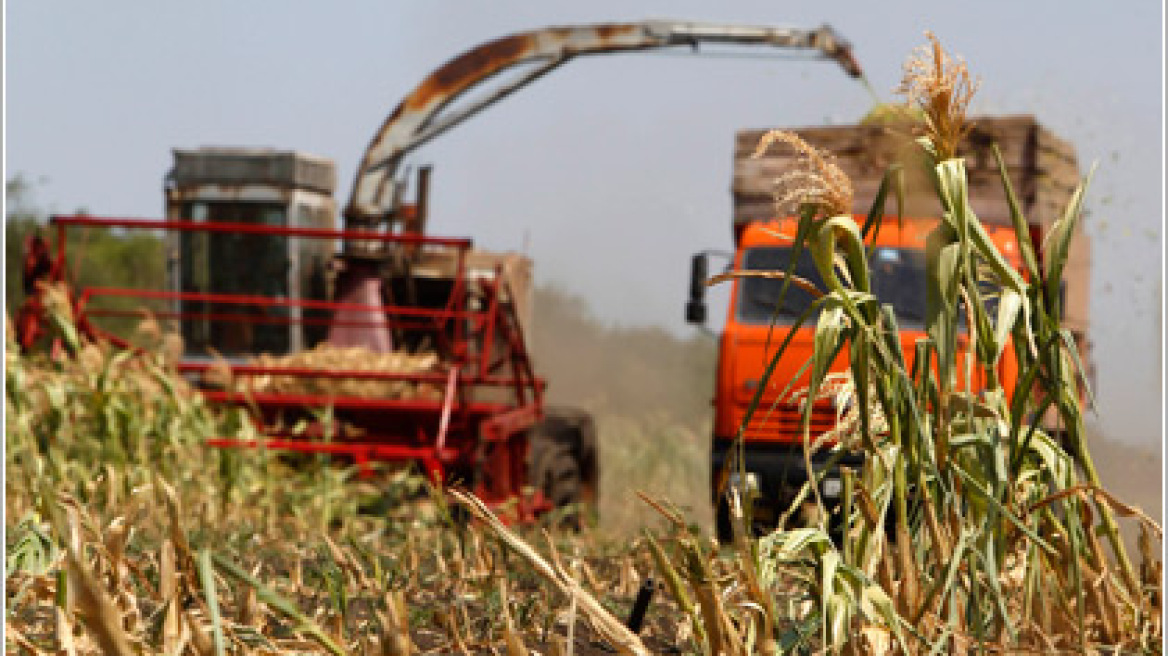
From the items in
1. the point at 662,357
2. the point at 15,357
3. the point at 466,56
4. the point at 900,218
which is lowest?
the point at 662,357

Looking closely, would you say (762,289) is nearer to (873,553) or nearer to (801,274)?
(801,274)

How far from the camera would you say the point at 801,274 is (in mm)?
10047

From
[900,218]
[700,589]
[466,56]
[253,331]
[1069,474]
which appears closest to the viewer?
[700,589]

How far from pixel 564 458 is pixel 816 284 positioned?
9.24 feet

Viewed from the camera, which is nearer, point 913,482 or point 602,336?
point 913,482

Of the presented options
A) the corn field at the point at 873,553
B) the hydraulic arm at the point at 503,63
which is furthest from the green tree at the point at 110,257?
the corn field at the point at 873,553

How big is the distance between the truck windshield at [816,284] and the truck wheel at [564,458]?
2.00 m

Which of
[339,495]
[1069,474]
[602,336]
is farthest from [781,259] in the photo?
[602,336]

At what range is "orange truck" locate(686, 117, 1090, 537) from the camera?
10188 millimetres

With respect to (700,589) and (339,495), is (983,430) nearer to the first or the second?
(700,589)

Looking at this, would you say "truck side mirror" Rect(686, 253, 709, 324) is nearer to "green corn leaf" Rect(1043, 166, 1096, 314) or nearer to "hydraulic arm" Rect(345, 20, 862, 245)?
"hydraulic arm" Rect(345, 20, 862, 245)

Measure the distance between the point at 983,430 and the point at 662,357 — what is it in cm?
3054

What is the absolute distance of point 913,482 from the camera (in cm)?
380

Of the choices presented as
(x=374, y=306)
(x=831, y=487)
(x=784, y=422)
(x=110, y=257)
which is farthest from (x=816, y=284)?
(x=110, y=257)
